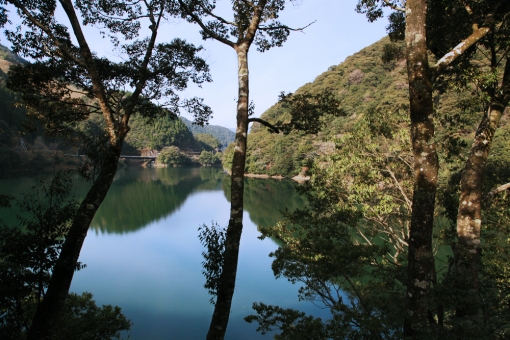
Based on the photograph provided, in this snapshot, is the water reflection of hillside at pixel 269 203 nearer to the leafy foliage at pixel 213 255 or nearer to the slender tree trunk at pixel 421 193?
the leafy foliage at pixel 213 255

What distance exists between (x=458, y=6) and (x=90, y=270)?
11.1m

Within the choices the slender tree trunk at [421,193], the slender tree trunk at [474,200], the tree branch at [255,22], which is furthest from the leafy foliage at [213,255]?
the slender tree trunk at [474,200]

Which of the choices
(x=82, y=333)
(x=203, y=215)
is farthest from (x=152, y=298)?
(x=203, y=215)

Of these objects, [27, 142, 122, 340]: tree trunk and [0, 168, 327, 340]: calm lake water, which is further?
[0, 168, 327, 340]: calm lake water

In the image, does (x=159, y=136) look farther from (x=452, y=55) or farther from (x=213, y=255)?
(x=452, y=55)

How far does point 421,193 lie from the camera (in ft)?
6.49

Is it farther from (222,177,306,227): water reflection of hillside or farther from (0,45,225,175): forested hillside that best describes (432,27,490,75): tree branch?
(222,177,306,227): water reflection of hillside

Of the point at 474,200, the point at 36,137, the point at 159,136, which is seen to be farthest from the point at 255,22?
the point at 159,136

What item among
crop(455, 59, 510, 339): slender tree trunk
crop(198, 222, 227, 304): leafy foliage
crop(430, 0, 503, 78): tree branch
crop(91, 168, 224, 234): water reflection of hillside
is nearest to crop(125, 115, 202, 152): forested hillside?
crop(91, 168, 224, 234): water reflection of hillside

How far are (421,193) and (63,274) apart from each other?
3042mm

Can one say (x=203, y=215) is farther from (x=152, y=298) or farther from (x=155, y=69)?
(x=155, y=69)

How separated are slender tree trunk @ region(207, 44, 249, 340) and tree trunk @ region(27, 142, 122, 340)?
140cm

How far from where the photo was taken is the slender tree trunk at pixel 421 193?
6.41 feet

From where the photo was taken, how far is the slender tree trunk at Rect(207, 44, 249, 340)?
2564 millimetres
